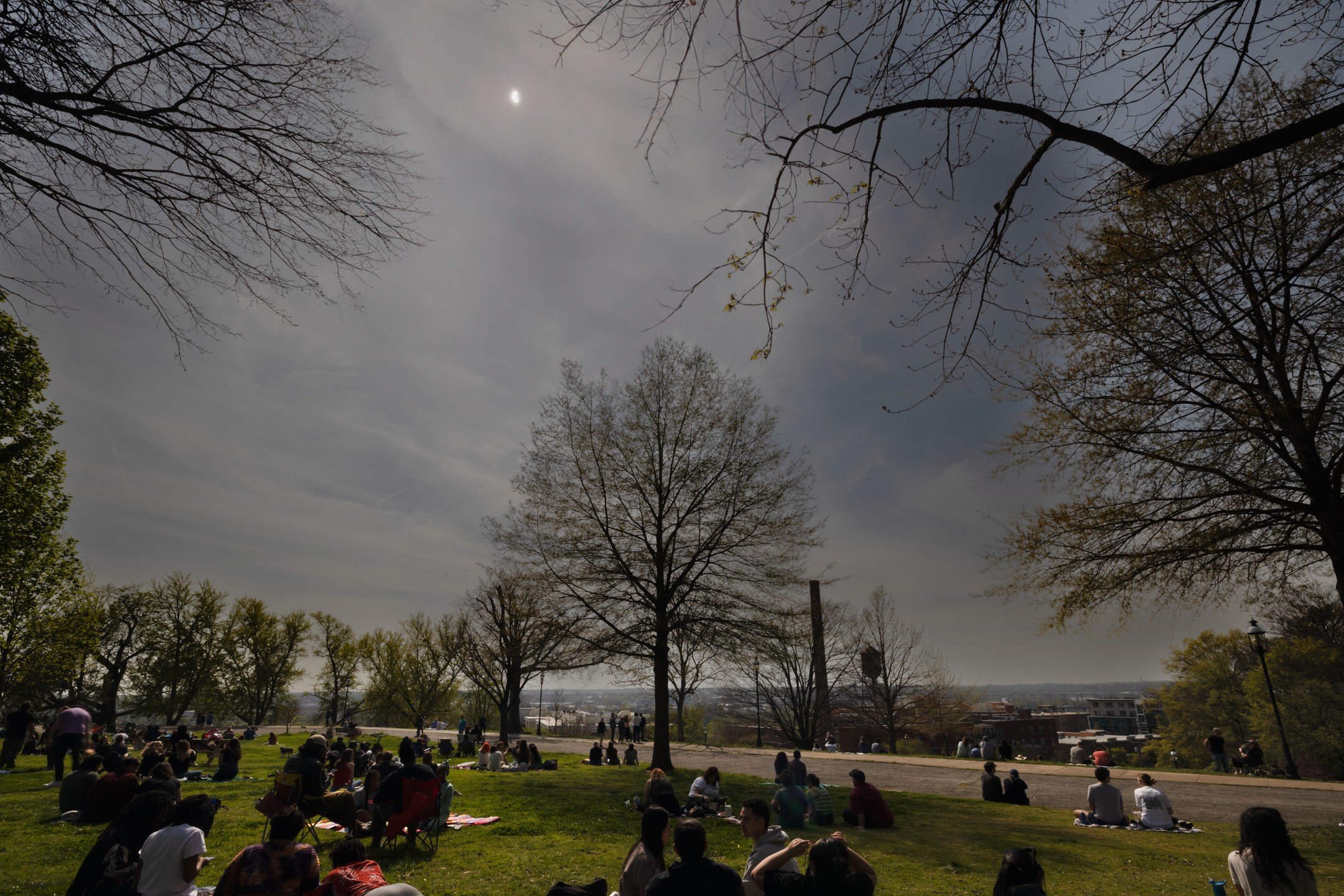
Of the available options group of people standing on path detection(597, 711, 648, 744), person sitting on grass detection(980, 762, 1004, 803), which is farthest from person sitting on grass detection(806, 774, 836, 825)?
group of people standing on path detection(597, 711, 648, 744)

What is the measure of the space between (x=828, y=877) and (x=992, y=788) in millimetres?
12551

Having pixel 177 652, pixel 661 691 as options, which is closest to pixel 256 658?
pixel 177 652

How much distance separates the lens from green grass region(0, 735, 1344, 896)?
729cm

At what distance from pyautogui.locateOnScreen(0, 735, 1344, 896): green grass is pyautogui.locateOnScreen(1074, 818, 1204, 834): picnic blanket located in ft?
0.68

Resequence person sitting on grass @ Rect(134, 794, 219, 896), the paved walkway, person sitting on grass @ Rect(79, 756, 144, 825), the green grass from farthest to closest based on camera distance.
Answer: the paved walkway, person sitting on grass @ Rect(79, 756, 144, 825), the green grass, person sitting on grass @ Rect(134, 794, 219, 896)

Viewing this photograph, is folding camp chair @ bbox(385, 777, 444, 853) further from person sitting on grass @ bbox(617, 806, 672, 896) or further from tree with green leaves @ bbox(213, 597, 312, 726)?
tree with green leaves @ bbox(213, 597, 312, 726)

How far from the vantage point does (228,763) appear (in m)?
15.8

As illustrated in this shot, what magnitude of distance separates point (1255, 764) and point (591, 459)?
73.5 feet

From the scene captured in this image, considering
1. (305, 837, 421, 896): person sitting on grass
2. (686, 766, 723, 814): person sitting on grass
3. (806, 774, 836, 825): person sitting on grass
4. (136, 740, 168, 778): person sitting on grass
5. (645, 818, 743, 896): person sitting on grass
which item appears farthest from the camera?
(686, 766, 723, 814): person sitting on grass

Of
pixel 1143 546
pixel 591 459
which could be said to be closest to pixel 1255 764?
pixel 1143 546

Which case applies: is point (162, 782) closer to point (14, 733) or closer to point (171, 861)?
point (171, 861)

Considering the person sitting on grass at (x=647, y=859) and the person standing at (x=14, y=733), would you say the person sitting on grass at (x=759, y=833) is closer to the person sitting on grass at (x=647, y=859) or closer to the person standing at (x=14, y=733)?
the person sitting on grass at (x=647, y=859)

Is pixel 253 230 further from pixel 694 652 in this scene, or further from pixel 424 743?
A: pixel 424 743

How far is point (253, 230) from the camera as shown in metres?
4.52
